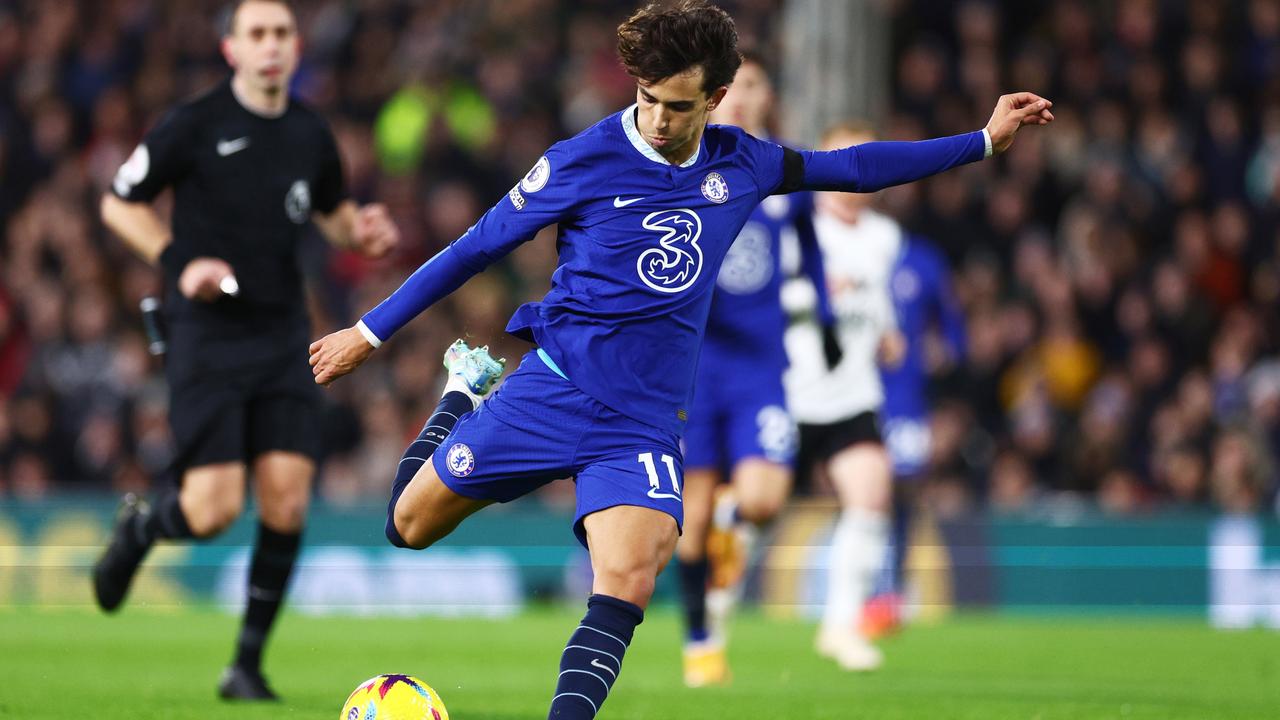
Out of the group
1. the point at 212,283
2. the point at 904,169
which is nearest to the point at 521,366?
the point at 904,169

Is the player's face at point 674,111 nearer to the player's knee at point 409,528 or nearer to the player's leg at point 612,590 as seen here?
the player's leg at point 612,590

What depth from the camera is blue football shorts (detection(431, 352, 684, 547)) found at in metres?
5.64

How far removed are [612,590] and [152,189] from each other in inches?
130

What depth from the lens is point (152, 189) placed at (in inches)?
308

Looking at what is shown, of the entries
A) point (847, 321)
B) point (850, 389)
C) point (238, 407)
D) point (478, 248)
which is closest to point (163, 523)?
point (238, 407)

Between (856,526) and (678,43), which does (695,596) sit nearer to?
(856,526)

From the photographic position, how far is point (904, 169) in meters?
5.99

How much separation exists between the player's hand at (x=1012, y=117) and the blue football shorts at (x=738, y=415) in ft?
10.8

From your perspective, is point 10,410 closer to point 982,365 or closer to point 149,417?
point 149,417

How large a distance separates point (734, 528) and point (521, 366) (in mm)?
4311

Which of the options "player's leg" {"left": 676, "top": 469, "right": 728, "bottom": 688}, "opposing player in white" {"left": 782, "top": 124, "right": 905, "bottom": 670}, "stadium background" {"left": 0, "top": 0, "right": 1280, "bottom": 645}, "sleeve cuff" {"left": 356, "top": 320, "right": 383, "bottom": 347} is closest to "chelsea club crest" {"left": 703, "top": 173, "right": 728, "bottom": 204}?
"sleeve cuff" {"left": 356, "top": 320, "right": 383, "bottom": 347}

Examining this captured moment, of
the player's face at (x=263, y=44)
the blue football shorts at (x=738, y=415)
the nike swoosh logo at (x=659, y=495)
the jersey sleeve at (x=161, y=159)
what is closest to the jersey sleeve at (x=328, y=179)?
the player's face at (x=263, y=44)

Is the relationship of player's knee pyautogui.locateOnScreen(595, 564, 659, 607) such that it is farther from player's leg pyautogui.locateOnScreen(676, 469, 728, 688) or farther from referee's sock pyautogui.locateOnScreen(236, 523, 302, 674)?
player's leg pyautogui.locateOnScreen(676, 469, 728, 688)

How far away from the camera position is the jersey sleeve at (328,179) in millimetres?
8055
